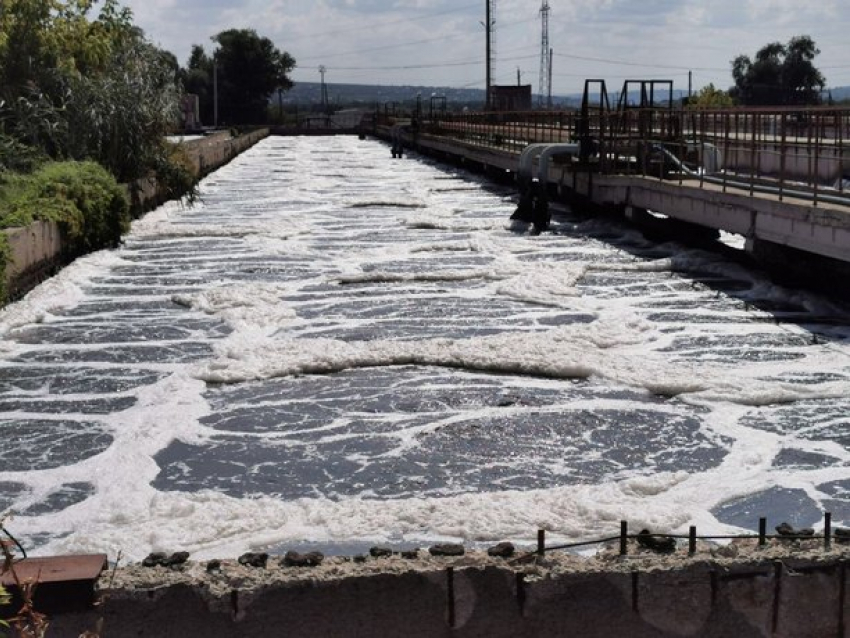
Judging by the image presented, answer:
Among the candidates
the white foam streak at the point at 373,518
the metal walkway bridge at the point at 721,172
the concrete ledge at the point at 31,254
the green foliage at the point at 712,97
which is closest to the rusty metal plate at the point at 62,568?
the white foam streak at the point at 373,518

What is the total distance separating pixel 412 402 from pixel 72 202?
34.0 feet

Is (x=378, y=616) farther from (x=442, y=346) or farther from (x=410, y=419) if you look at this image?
(x=442, y=346)

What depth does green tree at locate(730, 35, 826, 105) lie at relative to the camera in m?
77.6

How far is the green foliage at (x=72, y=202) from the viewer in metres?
17.4

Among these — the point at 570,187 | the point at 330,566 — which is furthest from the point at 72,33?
the point at 330,566

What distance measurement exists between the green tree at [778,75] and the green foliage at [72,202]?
2375 inches

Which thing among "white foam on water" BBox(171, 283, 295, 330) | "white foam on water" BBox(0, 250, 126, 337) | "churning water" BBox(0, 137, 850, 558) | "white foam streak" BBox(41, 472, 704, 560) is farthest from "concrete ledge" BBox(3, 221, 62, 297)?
"white foam streak" BBox(41, 472, 704, 560)

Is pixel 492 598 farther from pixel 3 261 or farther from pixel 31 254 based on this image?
pixel 31 254

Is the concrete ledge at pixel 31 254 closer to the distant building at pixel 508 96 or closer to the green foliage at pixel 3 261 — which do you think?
the green foliage at pixel 3 261

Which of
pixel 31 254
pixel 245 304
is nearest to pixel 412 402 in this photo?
pixel 245 304

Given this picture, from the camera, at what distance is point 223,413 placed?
9.91 meters

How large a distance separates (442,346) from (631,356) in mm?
1726

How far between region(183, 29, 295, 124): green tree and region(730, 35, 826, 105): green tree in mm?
41558

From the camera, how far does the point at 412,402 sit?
10.1 metres
